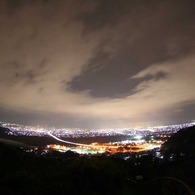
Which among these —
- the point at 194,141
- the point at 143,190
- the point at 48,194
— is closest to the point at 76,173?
the point at 48,194

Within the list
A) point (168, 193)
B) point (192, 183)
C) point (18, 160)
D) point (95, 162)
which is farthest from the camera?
point (18, 160)

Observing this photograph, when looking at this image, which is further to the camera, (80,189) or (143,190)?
(143,190)

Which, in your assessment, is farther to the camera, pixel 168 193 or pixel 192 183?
pixel 192 183

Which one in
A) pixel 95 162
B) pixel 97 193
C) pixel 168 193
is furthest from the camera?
pixel 95 162

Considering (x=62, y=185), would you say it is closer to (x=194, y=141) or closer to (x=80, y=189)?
(x=80, y=189)

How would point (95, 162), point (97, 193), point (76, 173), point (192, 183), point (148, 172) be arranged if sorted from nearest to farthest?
point (97, 193), point (76, 173), point (95, 162), point (192, 183), point (148, 172)

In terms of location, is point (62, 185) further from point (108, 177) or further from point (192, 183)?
point (192, 183)

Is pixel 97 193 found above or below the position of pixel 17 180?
below

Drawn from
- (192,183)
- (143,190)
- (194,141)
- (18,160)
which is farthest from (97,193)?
(194,141)

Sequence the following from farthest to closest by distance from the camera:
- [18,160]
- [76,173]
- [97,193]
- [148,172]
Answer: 1. [18,160]
2. [148,172]
3. [76,173]
4. [97,193]
